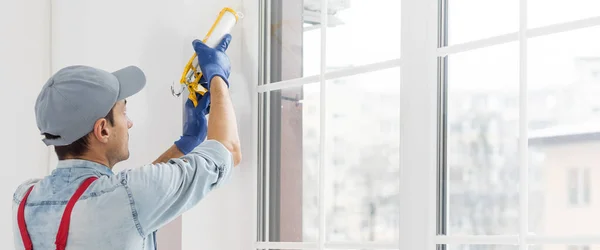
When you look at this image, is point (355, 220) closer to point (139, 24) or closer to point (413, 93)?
point (413, 93)

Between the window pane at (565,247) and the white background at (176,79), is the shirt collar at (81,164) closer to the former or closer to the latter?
the white background at (176,79)

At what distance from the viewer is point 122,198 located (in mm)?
1840

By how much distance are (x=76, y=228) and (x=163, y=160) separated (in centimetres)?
47

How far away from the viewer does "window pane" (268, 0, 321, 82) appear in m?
2.33

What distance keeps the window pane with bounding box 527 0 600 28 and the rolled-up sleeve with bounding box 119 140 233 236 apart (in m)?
0.75

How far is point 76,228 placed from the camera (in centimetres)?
186

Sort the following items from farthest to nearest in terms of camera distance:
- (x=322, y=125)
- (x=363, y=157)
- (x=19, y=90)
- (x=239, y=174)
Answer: (x=19, y=90) < (x=239, y=174) < (x=322, y=125) < (x=363, y=157)

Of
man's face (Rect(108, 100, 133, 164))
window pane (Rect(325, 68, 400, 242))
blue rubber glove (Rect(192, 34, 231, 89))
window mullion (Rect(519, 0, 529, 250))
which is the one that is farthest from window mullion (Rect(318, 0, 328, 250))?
window mullion (Rect(519, 0, 529, 250))

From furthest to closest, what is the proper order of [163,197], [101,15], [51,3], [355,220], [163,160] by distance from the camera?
1. [51,3]
2. [101,15]
3. [163,160]
4. [355,220]
5. [163,197]

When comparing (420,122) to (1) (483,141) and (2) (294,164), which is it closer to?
(1) (483,141)

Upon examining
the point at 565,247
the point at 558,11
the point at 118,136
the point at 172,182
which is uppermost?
the point at 558,11

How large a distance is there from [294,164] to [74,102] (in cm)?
71

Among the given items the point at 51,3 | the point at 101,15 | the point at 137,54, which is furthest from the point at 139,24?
the point at 51,3

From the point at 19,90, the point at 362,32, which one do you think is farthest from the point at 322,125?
the point at 19,90
